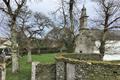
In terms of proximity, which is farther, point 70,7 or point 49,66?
point 70,7

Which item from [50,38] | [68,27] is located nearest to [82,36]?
[68,27]

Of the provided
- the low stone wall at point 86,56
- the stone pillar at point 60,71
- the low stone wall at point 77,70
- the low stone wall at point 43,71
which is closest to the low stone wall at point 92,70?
the low stone wall at point 77,70

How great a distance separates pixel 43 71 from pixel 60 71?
202 cm

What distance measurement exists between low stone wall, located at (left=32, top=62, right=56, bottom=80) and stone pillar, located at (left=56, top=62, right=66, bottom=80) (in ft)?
3.88

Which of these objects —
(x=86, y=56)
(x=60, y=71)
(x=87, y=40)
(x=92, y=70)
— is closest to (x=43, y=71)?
(x=60, y=71)

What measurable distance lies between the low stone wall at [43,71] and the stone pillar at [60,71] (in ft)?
3.88

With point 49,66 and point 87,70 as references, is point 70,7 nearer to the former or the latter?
point 49,66

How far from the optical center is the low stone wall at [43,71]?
18172 mm

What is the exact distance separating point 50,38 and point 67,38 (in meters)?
27.0

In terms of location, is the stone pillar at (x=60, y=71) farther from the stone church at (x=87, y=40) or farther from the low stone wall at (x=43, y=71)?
the stone church at (x=87, y=40)

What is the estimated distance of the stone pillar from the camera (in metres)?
16.2

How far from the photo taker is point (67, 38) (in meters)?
27.9

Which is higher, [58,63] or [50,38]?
[50,38]

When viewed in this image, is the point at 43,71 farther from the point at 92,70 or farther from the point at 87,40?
the point at 87,40
